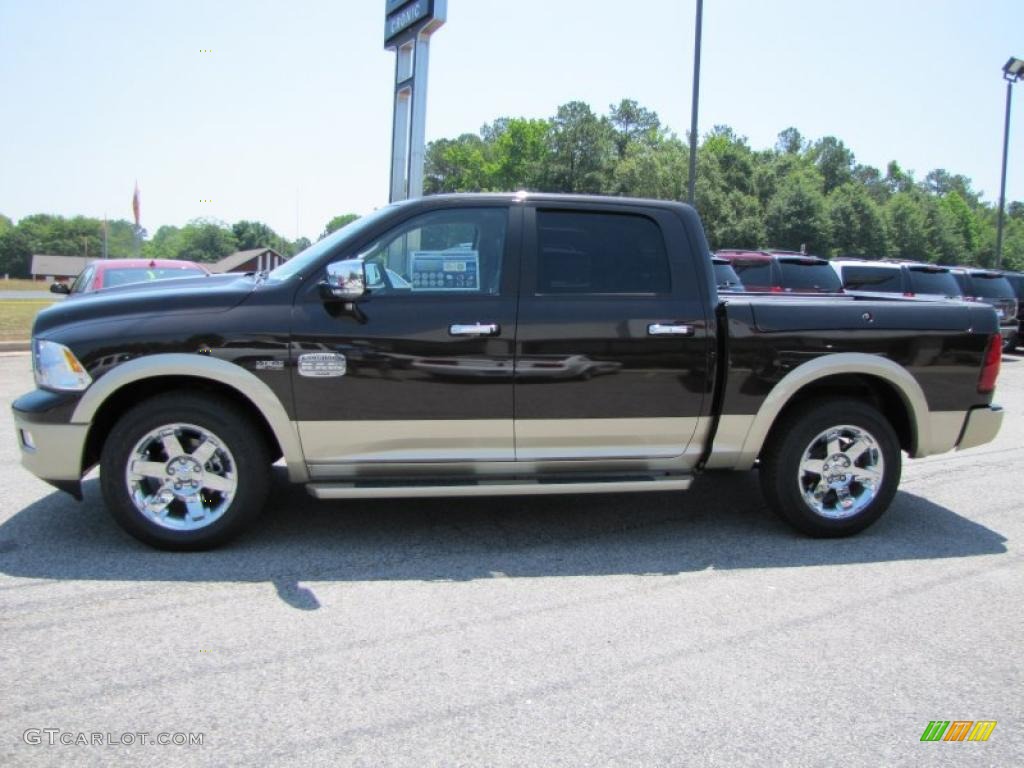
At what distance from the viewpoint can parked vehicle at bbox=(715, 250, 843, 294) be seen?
44.5 feet

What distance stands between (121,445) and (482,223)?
226 centimetres

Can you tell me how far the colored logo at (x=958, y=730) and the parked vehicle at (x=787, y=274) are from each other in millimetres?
11141

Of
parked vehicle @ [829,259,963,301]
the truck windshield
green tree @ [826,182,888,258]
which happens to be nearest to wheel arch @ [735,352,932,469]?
the truck windshield

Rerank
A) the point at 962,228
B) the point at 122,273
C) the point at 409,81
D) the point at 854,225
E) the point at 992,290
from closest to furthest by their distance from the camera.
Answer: the point at 122,273 < the point at 409,81 < the point at 992,290 < the point at 854,225 < the point at 962,228

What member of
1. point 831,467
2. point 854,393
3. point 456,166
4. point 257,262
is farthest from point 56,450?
point 456,166

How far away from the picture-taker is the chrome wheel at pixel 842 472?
4754 millimetres

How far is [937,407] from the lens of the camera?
4875mm

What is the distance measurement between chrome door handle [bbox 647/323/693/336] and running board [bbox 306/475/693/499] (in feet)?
2.72

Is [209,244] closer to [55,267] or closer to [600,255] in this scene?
[55,267]

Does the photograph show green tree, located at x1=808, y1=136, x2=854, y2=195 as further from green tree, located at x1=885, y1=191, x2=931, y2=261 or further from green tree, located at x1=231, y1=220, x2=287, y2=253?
green tree, located at x1=231, y1=220, x2=287, y2=253

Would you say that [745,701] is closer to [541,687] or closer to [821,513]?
[541,687]

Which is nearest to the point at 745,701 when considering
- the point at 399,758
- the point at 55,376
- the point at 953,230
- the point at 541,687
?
the point at 541,687

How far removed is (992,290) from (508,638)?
1793cm

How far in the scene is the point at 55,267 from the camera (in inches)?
4193
